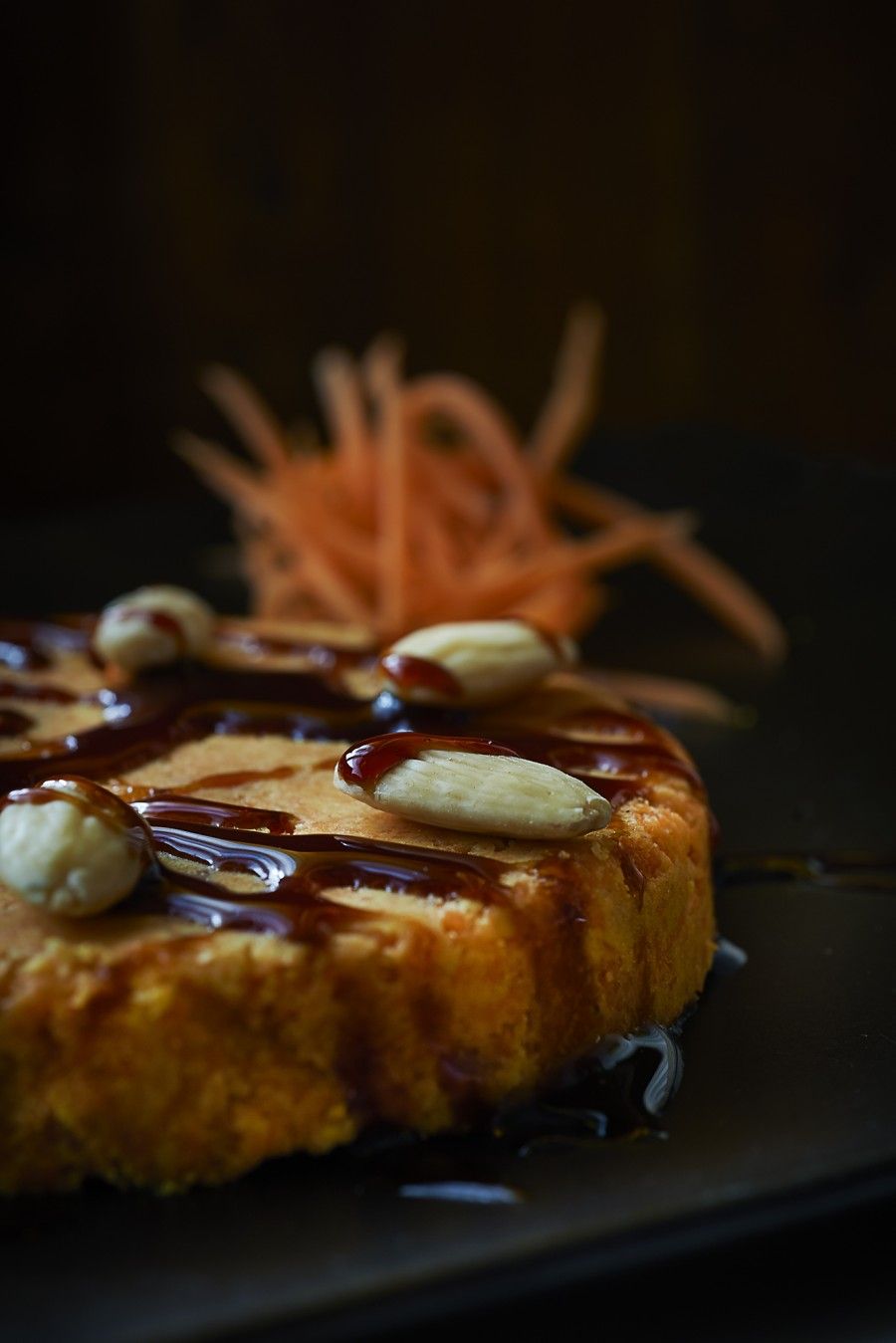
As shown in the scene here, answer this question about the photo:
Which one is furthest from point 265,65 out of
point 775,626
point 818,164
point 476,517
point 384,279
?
point 775,626

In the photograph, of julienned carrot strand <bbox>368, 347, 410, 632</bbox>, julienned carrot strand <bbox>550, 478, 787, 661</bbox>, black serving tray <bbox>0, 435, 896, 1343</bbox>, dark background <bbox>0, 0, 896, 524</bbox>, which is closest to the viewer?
black serving tray <bbox>0, 435, 896, 1343</bbox>

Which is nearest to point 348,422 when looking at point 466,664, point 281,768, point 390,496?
point 390,496

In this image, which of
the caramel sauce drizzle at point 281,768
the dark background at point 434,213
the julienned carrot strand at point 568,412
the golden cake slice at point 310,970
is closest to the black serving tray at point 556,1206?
the golden cake slice at point 310,970

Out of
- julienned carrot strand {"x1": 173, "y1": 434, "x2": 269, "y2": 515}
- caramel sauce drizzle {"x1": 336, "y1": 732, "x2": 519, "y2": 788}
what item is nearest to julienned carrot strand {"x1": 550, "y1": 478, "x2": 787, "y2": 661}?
julienned carrot strand {"x1": 173, "y1": 434, "x2": 269, "y2": 515}

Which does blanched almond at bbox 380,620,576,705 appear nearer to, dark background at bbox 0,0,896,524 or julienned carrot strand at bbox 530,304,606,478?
julienned carrot strand at bbox 530,304,606,478

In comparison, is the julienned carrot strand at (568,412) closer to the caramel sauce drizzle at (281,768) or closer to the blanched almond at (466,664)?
the caramel sauce drizzle at (281,768)

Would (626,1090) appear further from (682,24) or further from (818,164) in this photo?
(682,24)
